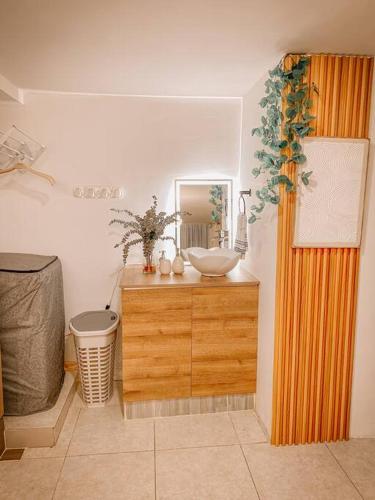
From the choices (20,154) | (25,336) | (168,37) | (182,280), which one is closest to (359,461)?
(182,280)

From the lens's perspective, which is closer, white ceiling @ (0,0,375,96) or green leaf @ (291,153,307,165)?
white ceiling @ (0,0,375,96)

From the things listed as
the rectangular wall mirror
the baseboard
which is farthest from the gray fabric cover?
the rectangular wall mirror

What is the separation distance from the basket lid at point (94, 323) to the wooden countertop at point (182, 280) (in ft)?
1.24

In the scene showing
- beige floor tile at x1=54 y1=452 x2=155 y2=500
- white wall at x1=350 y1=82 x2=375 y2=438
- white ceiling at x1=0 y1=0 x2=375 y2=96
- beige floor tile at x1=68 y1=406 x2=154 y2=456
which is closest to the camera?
white ceiling at x1=0 y1=0 x2=375 y2=96

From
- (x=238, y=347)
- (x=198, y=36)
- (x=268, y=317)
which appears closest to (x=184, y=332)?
(x=238, y=347)

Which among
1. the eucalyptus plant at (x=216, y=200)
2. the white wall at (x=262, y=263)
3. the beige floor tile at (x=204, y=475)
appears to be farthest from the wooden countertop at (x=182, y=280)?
the beige floor tile at (x=204, y=475)

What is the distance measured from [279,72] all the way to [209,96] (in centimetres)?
99

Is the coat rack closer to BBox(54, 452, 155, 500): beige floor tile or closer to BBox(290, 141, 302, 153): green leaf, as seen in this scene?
BBox(290, 141, 302, 153): green leaf

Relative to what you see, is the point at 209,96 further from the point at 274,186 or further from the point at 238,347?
the point at 238,347

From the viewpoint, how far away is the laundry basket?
2633 mm

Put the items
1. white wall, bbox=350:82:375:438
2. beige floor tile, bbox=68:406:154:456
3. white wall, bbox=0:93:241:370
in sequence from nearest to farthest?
white wall, bbox=350:82:375:438 → beige floor tile, bbox=68:406:154:456 → white wall, bbox=0:93:241:370

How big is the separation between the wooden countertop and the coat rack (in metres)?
1.07

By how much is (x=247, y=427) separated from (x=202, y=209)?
5.62 feet

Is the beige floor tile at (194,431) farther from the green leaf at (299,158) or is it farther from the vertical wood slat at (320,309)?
the green leaf at (299,158)
